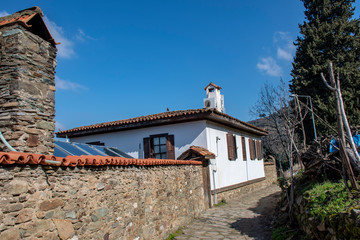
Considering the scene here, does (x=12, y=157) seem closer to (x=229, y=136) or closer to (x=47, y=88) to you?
(x=47, y=88)

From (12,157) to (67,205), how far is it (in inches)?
40.7

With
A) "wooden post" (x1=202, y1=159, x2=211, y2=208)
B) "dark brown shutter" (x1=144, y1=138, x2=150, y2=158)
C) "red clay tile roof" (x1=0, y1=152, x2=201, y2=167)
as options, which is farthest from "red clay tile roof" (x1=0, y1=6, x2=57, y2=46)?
"dark brown shutter" (x1=144, y1=138, x2=150, y2=158)

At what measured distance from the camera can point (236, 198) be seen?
41.0 feet

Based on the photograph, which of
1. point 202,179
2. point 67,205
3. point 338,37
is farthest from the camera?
point 338,37

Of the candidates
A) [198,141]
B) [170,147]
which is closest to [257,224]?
[198,141]

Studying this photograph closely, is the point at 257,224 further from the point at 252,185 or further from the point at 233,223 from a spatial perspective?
Result: the point at 252,185

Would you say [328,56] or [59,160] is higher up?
[328,56]

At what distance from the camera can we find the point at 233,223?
780 cm

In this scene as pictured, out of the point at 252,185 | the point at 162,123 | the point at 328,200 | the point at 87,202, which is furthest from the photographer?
the point at 252,185

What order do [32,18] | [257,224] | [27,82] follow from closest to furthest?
1. [27,82]
2. [32,18]
3. [257,224]

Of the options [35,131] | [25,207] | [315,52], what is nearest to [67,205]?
[25,207]

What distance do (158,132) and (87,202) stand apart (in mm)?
7915

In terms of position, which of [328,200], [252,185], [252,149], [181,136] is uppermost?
[181,136]

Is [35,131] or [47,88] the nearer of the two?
[35,131]
